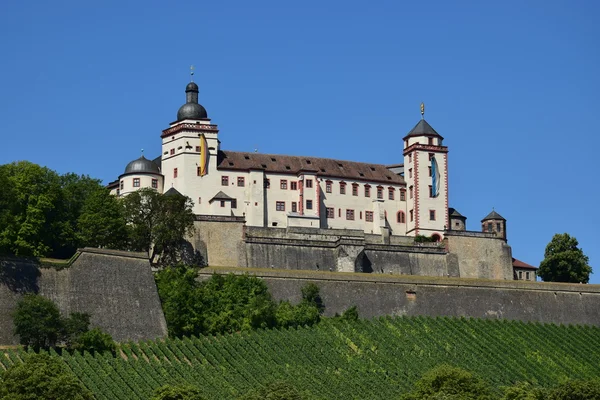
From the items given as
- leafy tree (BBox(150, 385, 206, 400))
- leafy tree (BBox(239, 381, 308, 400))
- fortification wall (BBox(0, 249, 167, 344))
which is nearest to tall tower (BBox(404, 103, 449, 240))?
fortification wall (BBox(0, 249, 167, 344))

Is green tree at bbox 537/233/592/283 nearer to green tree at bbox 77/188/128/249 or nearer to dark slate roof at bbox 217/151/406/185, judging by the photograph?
dark slate roof at bbox 217/151/406/185

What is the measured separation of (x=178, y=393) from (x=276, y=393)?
4.35 m

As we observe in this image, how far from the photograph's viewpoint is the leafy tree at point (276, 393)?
213 feet

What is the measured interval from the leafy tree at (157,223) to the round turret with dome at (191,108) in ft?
42.8

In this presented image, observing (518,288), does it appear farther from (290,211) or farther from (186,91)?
(186,91)

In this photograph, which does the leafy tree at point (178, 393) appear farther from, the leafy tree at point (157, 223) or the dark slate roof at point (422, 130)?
the dark slate roof at point (422, 130)

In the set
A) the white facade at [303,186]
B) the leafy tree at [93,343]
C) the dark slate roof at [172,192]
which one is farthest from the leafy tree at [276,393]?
the white facade at [303,186]

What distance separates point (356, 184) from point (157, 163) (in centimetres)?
1495

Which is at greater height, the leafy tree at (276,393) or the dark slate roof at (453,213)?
the dark slate roof at (453,213)

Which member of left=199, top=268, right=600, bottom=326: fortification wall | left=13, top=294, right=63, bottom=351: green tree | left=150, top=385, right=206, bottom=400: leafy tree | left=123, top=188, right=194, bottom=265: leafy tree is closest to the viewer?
left=150, top=385, right=206, bottom=400: leafy tree

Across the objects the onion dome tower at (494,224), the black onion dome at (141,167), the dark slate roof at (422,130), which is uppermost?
the dark slate roof at (422,130)

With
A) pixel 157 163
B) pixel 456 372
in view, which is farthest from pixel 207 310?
pixel 157 163

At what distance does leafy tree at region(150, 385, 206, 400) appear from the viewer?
213 ft

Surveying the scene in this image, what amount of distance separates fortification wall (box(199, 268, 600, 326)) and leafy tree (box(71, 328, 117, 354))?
41.6ft
